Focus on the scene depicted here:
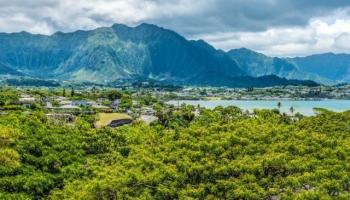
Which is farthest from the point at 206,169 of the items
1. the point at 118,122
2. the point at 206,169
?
the point at 118,122

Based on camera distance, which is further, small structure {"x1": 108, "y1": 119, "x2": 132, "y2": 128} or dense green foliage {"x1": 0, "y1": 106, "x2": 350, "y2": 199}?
small structure {"x1": 108, "y1": 119, "x2": 132, "y2": 128}

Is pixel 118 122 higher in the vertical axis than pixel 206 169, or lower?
lower

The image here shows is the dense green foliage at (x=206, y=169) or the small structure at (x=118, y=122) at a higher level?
the dense green foliage at (x=206, y=169)

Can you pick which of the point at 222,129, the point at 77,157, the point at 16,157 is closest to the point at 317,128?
the point at 222,129

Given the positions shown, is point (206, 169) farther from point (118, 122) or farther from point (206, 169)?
point (118, 122)

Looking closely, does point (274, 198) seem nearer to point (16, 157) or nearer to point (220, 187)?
point (220, 187)

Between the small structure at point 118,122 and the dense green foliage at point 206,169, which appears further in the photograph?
the small structure at point 118,122

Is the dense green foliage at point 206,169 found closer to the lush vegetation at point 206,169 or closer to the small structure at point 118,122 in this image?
the lush vegetation at point 206,169

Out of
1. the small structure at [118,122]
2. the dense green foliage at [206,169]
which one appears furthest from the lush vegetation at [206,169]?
the small structure at [118,122]

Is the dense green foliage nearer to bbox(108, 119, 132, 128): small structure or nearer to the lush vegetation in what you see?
the lush vegetation

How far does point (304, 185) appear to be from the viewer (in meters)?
30.9

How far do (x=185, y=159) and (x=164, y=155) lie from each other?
10.2 ft

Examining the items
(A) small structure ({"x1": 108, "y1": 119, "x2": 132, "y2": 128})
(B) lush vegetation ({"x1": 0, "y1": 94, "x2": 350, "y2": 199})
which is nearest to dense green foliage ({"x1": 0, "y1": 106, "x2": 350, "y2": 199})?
(B) lush vegetation ({"x1": 0, "y1": 94, "x2": 350, "y2": 199})

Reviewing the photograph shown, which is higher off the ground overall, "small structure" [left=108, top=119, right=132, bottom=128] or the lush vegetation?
the lush vegetation
